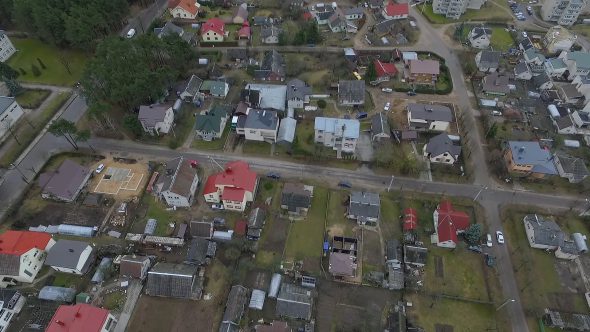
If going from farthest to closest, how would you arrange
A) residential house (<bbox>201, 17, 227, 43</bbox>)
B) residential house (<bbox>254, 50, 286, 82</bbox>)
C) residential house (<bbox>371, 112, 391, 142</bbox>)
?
1. residential house (<bbox>201, 17, 227, 43</bbox>)
2. residential house (<bbox>254, 50, 286, 82</bbox>)
3. residential house (<bbox>371, 112, 391, 142</bbox>)

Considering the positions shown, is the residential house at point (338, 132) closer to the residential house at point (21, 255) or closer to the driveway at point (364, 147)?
the driveway at point (364, 147)

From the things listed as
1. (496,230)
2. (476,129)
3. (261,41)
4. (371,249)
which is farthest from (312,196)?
(261,41)

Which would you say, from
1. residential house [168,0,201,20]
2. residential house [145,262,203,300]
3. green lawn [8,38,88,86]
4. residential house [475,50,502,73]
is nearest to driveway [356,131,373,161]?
residential house [475,50,502,73]

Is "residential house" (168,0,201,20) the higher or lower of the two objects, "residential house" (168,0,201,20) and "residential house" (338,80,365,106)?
the higher

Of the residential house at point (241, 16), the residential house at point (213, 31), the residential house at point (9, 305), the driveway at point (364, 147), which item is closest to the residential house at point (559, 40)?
the driveway at point (364, 147)

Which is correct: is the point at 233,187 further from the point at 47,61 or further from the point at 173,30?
the point at 47,61

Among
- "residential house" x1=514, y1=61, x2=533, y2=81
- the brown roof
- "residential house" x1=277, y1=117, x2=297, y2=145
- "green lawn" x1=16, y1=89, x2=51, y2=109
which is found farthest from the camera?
"residential house" x1=514, y1=61, x2=533, y2=81

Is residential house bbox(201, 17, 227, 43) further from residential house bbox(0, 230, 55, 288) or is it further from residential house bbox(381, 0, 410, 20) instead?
residential house bbox(0, 230, 55, 288)
